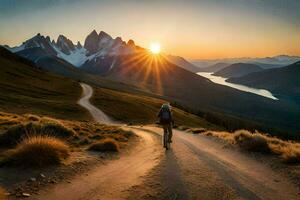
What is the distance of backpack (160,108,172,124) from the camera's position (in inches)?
902

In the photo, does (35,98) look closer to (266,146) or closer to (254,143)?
(254,143)

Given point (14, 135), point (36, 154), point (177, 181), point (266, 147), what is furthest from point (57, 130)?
point (266, 147)

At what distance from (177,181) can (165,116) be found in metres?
10.1

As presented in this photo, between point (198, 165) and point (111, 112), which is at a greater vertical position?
point (198, 165)

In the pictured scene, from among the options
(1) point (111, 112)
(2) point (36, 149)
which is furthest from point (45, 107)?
(2) point (36, 149)

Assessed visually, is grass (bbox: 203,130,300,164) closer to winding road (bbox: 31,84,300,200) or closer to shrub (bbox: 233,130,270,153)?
shrub (bbox: 233,130,270,153)

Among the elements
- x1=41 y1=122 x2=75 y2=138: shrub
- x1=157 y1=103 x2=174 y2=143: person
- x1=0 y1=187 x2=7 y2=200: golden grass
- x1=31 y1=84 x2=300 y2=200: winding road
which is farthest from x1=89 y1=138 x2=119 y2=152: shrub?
x1=0 y1=187 x2=7 y2=200: golden grass

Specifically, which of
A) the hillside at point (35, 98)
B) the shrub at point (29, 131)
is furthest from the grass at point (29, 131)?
the hillside at point (35, 98)

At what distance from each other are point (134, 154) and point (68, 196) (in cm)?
921

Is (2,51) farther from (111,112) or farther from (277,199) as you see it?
(277,199)

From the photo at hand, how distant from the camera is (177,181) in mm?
13023

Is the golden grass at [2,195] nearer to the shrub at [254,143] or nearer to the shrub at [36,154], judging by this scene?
the shrub at [36,154]

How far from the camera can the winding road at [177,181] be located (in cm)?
1134

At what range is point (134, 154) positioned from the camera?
19.8 metres
